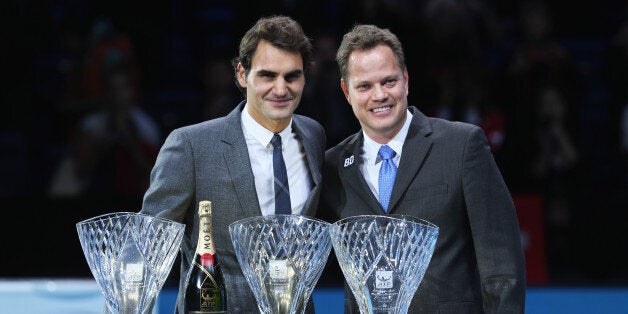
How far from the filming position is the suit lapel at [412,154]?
112 inches

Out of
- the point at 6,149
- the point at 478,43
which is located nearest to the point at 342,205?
the point at 478,43

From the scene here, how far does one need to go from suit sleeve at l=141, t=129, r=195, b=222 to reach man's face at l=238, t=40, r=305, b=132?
25 centimetres

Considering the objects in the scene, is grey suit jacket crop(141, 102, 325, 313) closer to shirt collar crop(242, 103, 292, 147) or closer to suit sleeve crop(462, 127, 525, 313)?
shirt collar crop(242, 103, 292, 147)

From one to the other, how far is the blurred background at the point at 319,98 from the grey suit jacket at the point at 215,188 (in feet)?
6.49

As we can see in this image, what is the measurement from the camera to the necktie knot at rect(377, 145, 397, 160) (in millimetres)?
2924

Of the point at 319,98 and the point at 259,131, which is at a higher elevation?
the point at 319,98

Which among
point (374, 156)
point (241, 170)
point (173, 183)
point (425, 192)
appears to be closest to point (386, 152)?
point (374, 156)

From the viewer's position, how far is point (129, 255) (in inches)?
92.5

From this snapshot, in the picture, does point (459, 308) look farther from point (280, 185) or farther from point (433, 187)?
point (280, 185)

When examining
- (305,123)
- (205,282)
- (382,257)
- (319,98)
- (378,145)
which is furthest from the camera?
(319,98)

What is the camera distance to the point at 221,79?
19.4 feet

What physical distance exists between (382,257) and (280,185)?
62 cm

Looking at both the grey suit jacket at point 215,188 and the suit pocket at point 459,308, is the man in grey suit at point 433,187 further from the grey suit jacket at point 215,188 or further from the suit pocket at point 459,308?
the grey suit jacket at point 215,188

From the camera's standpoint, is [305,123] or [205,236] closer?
[205,236]
